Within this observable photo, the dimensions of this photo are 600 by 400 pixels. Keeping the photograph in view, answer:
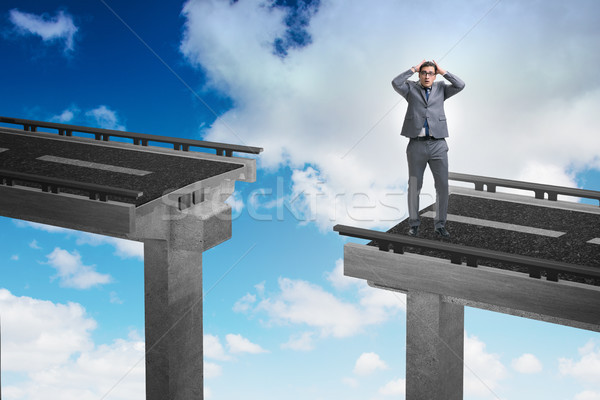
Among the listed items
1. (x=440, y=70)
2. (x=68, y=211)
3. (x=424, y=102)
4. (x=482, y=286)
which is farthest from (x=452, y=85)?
(x=68, y=211)

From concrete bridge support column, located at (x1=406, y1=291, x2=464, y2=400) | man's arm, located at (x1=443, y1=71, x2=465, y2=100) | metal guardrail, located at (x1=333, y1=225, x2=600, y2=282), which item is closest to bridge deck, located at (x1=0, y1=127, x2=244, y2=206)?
metal guardrail, located at (x1=333, y1=225, x2=600, y2=282)

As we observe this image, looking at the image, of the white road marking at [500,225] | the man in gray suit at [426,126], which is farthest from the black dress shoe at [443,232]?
the white road marking at [500,225]

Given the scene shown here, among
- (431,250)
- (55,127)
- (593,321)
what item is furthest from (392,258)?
(55,127)

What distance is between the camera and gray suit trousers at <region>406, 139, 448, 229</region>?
10555 mm

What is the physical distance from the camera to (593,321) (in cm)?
938

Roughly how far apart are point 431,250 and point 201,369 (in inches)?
175

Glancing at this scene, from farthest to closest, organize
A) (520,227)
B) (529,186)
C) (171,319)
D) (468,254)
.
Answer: (171,319)
(529,186)
(520,227)
(468,254)

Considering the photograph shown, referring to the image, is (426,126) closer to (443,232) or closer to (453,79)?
(453,79)

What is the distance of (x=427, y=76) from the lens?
10.3m

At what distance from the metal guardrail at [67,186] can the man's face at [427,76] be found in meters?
3.36

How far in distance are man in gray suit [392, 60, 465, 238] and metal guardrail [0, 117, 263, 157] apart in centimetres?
353

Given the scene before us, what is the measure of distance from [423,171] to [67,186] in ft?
13.3

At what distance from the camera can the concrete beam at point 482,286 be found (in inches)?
371

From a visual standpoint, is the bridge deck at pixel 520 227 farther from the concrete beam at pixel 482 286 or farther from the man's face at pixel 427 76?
the man's face at pixel 427 76
